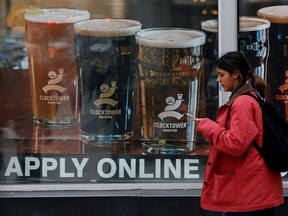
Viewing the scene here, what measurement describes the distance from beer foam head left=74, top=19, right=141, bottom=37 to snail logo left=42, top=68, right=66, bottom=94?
396mm

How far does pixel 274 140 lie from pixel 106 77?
2.04 m

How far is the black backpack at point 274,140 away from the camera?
173 inches

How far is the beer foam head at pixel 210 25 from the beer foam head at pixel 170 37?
0.16 feet

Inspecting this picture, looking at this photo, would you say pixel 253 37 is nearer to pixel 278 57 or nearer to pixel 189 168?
pixel 278 57

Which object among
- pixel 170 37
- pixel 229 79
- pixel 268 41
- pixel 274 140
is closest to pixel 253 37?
pixel 268 41

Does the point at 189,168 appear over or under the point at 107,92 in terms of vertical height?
under

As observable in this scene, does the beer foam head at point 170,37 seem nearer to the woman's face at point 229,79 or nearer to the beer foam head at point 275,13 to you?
the beer foam head at point 275,13

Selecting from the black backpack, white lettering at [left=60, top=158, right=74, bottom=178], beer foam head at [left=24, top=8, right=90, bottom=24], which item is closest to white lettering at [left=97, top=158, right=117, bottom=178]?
white lettering at [left=60, top=158, right=74, bottom=178]

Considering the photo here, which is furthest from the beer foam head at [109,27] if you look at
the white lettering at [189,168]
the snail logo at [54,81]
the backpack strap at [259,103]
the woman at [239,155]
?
the backpack strap at [259,103]

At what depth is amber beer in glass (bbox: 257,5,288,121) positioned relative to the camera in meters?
6.05

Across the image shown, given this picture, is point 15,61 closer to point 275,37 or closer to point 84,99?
point 84,99

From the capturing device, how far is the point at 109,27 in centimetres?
601

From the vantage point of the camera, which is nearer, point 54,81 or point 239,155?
point 239,155

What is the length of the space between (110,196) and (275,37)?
181 cm
